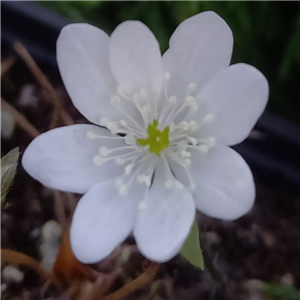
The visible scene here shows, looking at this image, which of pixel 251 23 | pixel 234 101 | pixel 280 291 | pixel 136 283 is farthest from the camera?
pixel 251 23

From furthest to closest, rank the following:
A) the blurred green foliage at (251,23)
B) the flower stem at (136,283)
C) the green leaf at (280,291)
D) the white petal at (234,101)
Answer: the blurred green foliage at (251,23)
the green leaf at (280,291)
the flower stem at (136,283)
the white petal at (234,101)

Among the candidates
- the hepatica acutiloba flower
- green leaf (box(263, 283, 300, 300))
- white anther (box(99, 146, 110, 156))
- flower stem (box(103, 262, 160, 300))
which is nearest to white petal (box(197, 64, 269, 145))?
the hepatica acutiloba flower

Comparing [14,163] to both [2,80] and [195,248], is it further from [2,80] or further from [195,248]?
[2,80]

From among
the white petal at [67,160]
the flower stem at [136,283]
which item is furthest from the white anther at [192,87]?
the flower stem at [136,283]

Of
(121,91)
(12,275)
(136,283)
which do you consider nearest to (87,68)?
(121,91)

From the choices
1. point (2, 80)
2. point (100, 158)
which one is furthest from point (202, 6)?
point (100, 158)

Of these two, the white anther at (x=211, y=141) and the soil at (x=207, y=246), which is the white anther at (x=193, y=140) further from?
the soil at (x=207, y=246)

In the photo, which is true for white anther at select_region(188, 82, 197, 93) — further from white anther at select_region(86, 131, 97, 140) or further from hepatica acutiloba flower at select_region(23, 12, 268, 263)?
white anther at select_region(86, 131, 97, 140)

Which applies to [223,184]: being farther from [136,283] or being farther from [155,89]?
[136,283]
